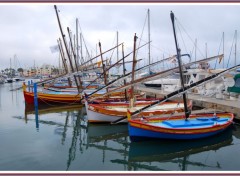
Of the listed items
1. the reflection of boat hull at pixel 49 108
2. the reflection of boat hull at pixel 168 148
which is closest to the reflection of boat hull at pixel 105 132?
the reflection of boat hull at pixel 168 148

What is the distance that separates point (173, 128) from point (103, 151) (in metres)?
4.29

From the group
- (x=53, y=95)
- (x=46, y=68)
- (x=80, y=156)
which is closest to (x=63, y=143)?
(x=80, y=156)

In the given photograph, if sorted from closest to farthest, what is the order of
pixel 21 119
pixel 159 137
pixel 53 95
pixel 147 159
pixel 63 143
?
pixel 147 159 → pixel 159 137 → pixel 63 143 → pixel 21 119 → pixel 53 95

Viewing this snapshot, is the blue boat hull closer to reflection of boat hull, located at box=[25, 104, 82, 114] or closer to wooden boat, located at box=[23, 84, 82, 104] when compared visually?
reflection of boat hull, located at box=[25, 104, 82, 114]

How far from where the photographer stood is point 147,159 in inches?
538

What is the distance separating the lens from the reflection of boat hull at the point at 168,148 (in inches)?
547

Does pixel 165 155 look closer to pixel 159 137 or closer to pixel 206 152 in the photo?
pixel 159 137

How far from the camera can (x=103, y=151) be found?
15047 millimetres

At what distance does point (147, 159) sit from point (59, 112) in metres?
15.8

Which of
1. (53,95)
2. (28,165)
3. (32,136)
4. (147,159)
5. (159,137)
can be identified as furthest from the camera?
(53,95)

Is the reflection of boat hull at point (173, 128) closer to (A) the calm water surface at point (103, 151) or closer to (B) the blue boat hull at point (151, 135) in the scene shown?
(B) the blue boat hull at point (151, 135)

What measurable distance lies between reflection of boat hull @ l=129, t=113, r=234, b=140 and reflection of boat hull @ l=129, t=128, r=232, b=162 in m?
0.42

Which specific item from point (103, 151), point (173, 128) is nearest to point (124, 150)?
point (103, 151)

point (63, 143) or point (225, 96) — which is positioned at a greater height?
point (225, 96)
